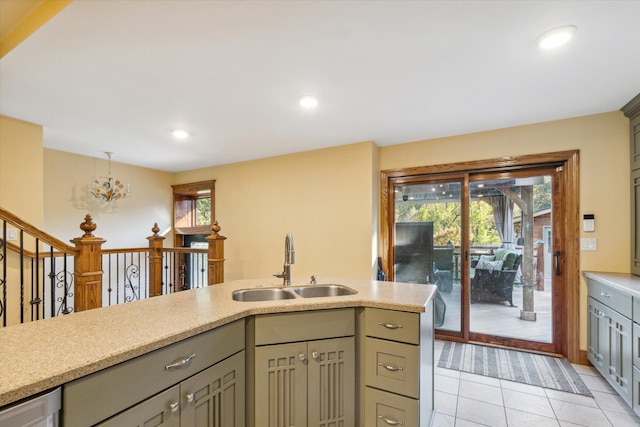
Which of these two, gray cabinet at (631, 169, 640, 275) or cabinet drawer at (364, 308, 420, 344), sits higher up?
gray cabinet at (631, 169, 640, 275)

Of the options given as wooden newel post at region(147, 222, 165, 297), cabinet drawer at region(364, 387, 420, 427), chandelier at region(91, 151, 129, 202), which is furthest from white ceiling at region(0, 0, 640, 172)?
cabinet drawer at region(364, 387, 420, 427)

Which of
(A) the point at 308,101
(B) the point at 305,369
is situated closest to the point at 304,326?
(B) the point at 305,369

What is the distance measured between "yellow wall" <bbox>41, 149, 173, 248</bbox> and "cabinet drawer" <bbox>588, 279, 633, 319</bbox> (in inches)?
230

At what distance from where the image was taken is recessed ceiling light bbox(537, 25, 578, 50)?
1666 mm

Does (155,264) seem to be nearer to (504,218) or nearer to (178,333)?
(178,333)

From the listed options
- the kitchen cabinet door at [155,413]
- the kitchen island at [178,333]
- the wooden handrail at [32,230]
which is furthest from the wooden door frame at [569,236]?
the wooden handrail at [32,230]

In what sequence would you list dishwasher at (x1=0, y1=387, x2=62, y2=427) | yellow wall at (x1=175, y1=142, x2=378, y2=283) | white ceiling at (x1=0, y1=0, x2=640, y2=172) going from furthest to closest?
yellow wall at (x1=175, y1=142, x2=378, y2=283) < white ceiling at (x1=0, y1=0, x2=640, y2=172) < dishwasher at (x1=0, y1=387, x2=62, y2=427)

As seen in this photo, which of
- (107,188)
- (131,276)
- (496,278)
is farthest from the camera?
(131,276)

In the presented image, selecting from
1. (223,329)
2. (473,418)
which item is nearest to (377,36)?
(223,329)

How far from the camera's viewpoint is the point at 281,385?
5.37 ft

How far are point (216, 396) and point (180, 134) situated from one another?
115 inches

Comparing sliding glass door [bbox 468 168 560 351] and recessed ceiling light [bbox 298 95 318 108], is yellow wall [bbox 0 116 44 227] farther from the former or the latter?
sliding glass door [bbox 468 168 560 351]

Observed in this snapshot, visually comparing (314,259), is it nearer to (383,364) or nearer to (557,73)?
(383,364)

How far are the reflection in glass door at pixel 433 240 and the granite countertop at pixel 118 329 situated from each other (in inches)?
69.9
